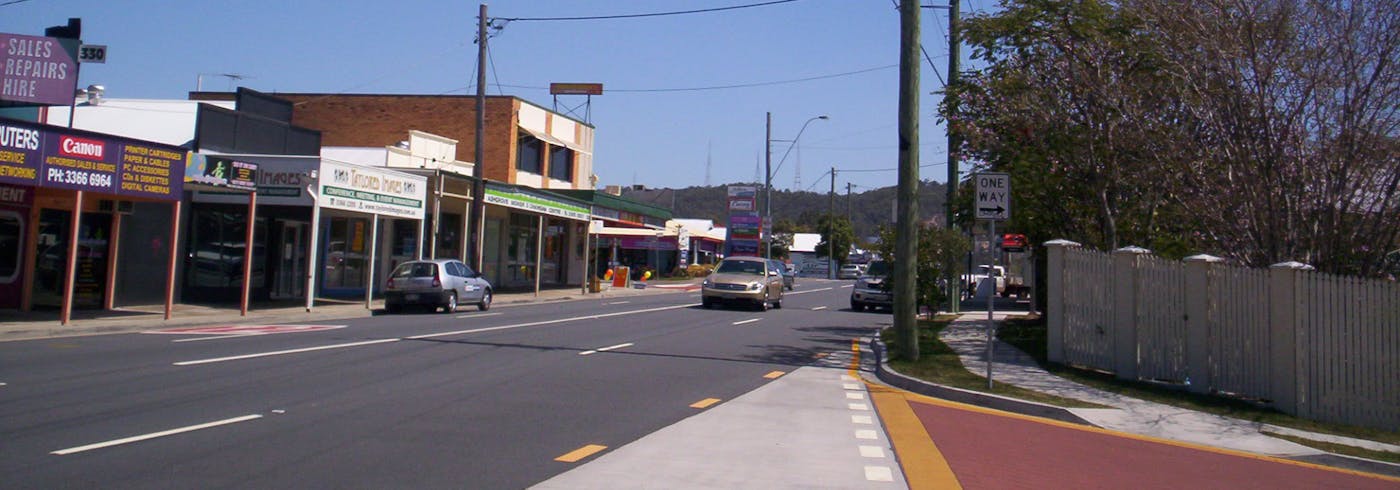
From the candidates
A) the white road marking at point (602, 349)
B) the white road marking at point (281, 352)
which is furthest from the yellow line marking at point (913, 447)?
the white road marking at point (281, 352)

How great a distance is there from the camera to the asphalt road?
754 centimetres

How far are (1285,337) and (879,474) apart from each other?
6931mm

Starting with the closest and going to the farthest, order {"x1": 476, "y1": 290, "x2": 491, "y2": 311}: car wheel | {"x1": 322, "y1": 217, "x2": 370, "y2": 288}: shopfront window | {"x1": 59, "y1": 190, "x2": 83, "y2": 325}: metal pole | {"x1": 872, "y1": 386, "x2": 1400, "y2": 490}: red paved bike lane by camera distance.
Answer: {"x1": 872, "y1": 386, "x2": 1400, "y2": 490}: red paved bike lane
{"x1": 59, "y1": 190, "x2": 83, "y2": 325}: metal pole
{"x1": 476, "y1": 290, "x2": 491, "y2": 311}: car wheel
{"x1": 322, "y1": 217, "x2": 370, "y2": 288}: shopfront window

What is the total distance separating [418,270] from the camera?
1027 inches

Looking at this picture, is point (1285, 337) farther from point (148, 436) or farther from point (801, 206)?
point (801, 206)

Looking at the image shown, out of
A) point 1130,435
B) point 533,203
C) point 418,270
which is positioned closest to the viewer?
point 1130,435

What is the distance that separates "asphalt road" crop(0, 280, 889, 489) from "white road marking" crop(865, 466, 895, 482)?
219cm

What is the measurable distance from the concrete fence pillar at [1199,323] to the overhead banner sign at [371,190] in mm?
18229

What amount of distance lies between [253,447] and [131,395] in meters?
3.26

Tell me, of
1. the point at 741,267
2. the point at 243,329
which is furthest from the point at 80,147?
the point at 741,267

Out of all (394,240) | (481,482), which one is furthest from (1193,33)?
(394,240)

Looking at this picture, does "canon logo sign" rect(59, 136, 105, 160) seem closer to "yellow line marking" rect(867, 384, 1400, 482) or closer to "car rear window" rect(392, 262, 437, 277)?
"car rear window" rect(392, 262, 437, 277)

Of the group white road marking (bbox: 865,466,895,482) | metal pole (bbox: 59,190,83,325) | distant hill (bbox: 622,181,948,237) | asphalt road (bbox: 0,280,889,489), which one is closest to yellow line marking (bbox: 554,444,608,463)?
asphalt road (bbox: 0,280,889,489)

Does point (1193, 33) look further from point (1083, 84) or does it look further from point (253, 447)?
point (253, 447)
